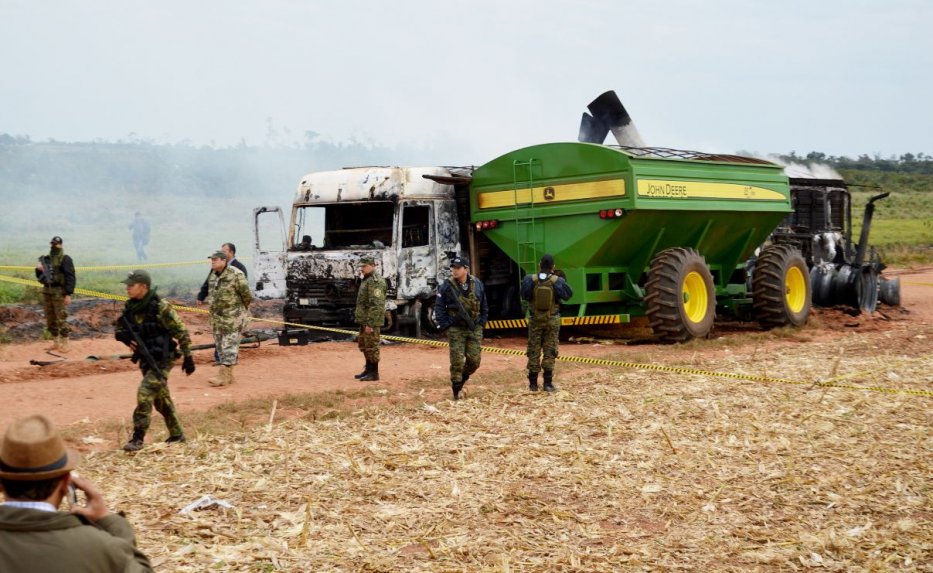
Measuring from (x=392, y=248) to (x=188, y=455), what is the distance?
8282 millimetres

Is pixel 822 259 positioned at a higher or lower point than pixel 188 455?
higher

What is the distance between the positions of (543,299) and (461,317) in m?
0.94

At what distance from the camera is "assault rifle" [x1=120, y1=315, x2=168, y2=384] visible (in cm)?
892

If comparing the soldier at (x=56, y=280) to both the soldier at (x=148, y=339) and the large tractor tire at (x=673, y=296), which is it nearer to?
the soldier at (x=148, y=339)

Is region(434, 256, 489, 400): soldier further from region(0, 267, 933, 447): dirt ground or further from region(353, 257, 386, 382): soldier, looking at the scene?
region(353, 257, 386, 382): soldier

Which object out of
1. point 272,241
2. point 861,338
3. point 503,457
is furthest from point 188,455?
point 272,241

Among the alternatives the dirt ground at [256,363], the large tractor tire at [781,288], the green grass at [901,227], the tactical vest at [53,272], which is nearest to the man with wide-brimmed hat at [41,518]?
the dirt ground at [256,363]

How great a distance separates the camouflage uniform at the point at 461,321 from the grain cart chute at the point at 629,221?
4817 mm

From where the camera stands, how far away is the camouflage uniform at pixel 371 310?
12930mm

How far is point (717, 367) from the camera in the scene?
13750 mm

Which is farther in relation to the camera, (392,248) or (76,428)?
(392,248)

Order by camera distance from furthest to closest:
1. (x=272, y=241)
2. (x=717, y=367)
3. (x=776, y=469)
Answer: (x=272, y=241) < (x=717, y=367) < (x=776, y=469)

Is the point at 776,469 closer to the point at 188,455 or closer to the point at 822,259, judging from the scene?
the point at 188,455

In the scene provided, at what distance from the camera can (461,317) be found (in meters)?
11.3
